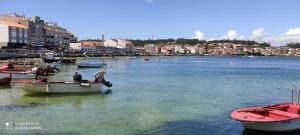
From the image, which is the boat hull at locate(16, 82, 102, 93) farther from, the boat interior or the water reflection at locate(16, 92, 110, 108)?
the boat interior

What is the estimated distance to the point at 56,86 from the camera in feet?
113

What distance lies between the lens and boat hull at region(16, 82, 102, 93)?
33.4 m

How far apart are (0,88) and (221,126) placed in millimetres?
25108

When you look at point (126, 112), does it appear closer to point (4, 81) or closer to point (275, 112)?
point (275, 112)

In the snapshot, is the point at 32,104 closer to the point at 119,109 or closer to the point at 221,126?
the point at 119,109

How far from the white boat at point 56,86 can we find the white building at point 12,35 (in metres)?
95.7

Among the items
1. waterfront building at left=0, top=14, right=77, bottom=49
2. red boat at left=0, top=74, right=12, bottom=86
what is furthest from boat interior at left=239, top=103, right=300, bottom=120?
waterfront building at left=0, top=14, right=77, bottom=49

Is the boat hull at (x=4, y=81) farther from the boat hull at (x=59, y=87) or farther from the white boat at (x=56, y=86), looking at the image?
the boat hull at (x=59, y=87)

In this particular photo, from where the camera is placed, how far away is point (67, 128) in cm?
2158

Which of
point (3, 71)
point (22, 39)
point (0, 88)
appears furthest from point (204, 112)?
point (22, 39)

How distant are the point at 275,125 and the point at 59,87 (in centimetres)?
2050

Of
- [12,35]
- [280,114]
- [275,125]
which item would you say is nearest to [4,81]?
[280,114]

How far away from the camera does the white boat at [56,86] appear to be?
33.4 meters

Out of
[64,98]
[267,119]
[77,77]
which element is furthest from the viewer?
[77,77]
